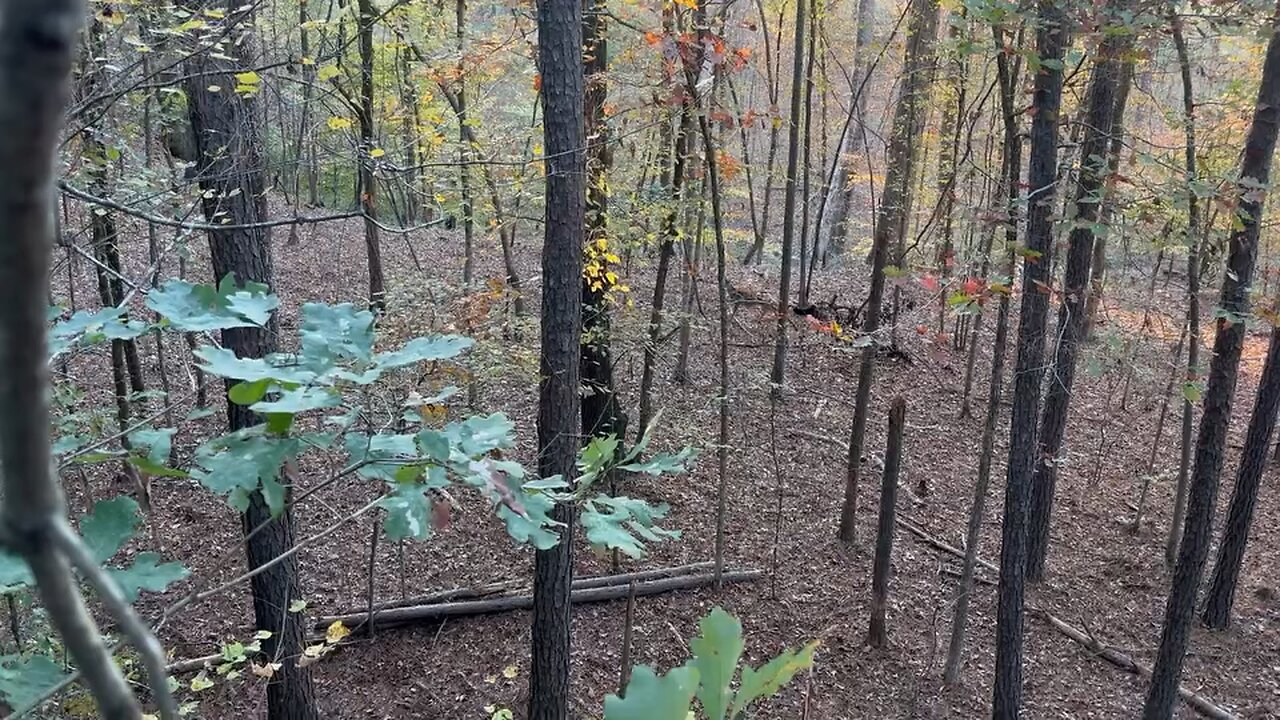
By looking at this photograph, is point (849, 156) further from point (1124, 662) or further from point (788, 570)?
point (1124, 662)

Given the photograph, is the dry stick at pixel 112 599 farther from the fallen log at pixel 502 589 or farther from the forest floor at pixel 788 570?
the fallen log at pixel 502 589

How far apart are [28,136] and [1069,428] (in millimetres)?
14421

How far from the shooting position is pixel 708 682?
856 mm

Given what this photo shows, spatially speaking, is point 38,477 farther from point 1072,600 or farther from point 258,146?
point 1072,600

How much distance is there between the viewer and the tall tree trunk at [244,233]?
4387 mm

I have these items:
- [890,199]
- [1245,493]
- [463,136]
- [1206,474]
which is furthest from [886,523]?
[463,136]

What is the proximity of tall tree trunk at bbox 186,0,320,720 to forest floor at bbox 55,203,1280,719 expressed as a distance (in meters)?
0.92

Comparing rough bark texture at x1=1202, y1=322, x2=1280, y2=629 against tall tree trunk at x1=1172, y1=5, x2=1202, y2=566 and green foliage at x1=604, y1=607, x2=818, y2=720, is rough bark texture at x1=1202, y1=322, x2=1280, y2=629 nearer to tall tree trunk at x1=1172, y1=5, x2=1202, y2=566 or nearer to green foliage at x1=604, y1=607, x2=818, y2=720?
tall tree trunk at x1=1172, y1=5, x2=1202, y2=566

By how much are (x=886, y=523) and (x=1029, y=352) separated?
2599mm

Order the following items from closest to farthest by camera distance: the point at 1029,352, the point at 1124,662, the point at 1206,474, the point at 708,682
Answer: the point at 708,682
the point at 1029,352
the point at 1206,474
the point at 1124,662

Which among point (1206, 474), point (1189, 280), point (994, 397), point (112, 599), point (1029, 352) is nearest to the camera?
point (112, 599)

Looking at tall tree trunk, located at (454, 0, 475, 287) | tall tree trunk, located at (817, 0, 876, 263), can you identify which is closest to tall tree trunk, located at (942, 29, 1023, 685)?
tall tree trunk, located at (454, 0, 475, 287)

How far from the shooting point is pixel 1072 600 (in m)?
8.44

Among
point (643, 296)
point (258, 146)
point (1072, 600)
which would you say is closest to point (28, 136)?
point (258, 146)
